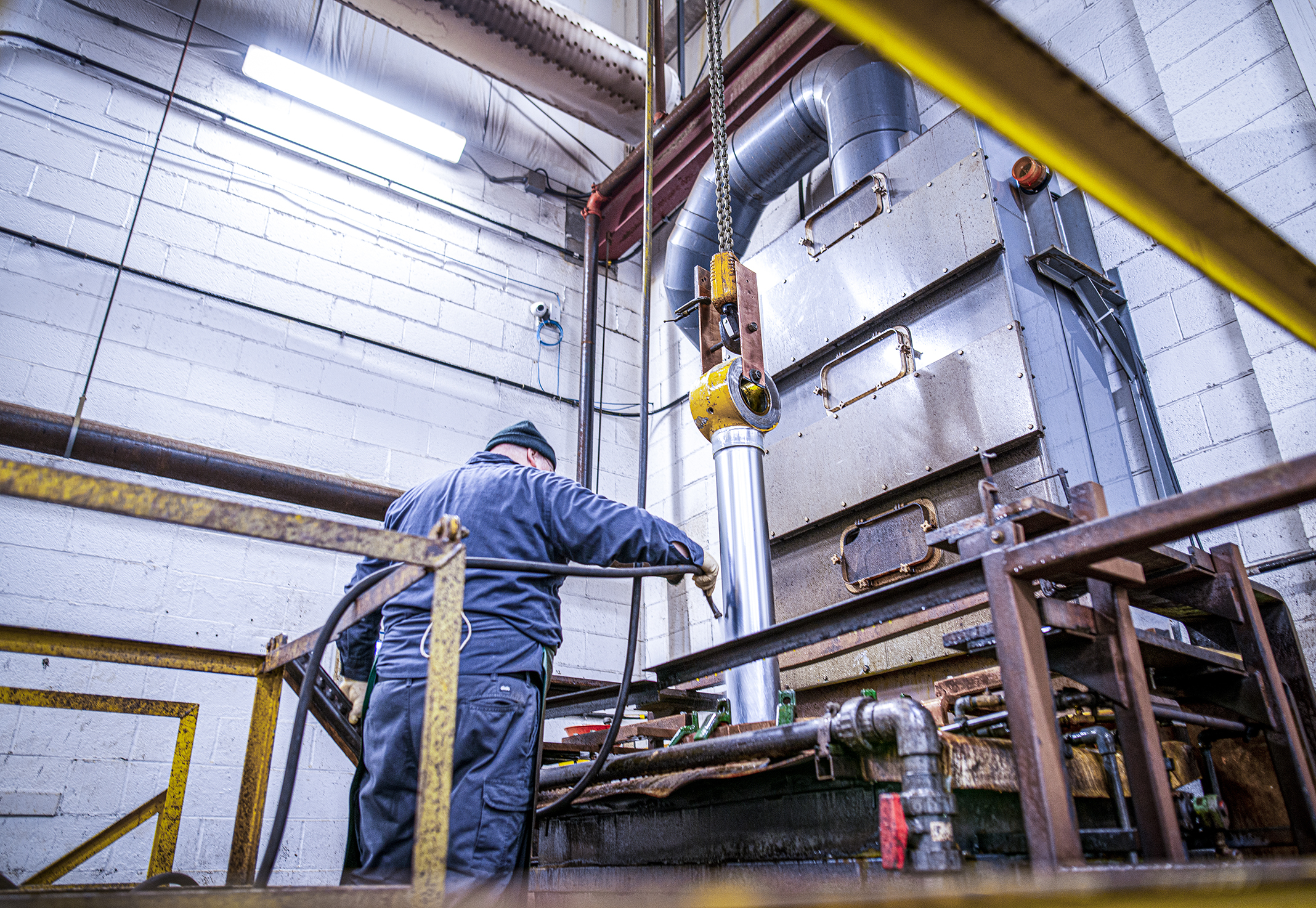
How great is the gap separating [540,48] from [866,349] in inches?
117

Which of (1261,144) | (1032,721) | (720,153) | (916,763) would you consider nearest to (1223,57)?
(1261,144)

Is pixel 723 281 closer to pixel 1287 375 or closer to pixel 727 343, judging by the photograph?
pixel 727 343

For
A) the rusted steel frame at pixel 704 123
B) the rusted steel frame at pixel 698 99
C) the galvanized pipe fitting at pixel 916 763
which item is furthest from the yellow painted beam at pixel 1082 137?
the rusted steel frame at pixel 698 99

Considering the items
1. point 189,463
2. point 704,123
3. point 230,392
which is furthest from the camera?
point 704,123

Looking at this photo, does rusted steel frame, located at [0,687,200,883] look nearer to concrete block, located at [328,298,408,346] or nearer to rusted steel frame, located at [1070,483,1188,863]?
rusted steel frame, located at [1070,483,1188,863]

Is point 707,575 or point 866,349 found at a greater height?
point 866,349

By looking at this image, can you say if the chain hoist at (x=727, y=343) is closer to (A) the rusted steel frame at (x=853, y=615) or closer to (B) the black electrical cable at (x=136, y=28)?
(A) the rusted steel frame at (x=853, y=615)

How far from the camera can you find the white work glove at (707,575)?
2.36m

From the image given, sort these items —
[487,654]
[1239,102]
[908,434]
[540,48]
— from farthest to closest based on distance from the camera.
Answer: [540,48]
[908,434]
[1239,102]
[487,654]

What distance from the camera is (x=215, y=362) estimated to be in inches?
178

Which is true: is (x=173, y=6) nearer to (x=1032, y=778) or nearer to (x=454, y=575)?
(x=454, y=575)

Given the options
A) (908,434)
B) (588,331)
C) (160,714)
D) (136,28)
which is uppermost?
(136,28)

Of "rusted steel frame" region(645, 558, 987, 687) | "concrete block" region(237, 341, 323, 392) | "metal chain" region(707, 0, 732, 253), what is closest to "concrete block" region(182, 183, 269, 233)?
"concrete block" region(237, 341, 323, 392)

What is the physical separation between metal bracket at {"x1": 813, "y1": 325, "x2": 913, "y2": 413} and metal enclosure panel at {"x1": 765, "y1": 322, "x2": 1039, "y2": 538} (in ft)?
0.12
